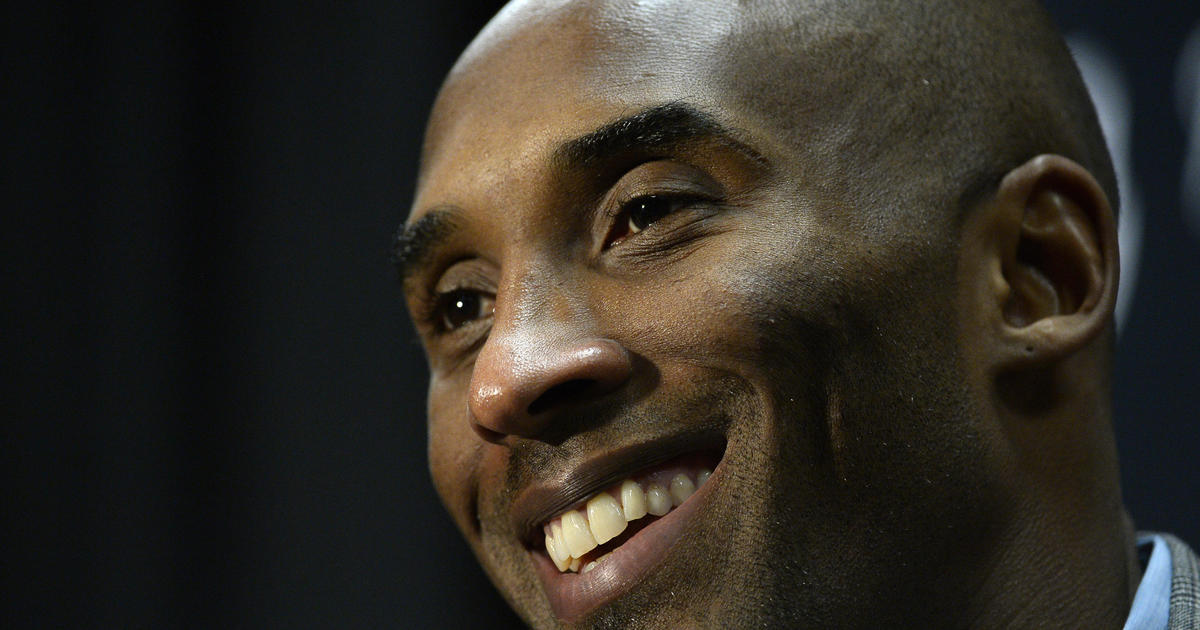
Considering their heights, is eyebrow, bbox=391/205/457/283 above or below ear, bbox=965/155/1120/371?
above

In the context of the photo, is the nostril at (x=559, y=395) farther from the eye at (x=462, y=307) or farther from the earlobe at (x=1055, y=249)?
the earlobe at (x=1055, y=249)

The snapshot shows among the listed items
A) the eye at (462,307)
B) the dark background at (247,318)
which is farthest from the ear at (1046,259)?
the dark background at (247,318)

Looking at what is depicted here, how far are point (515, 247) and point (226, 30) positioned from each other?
140cm

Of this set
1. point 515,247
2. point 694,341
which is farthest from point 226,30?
point 694,341

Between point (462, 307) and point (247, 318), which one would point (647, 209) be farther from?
point (247, 318)

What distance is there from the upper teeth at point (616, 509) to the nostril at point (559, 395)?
11cm

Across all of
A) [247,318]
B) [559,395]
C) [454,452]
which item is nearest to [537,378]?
[559,395]

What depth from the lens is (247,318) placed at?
2.52 metres

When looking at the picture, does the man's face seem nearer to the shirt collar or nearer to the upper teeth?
the upper teeth

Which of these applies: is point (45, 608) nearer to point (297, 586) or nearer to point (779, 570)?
point (297, 586)

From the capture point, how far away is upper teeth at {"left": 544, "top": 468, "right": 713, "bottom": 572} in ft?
4.48

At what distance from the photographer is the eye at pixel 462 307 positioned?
5.42ft

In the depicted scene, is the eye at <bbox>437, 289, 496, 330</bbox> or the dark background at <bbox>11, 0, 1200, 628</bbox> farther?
the dark background at <bbox>11, 0, 1200, 628</bbox>

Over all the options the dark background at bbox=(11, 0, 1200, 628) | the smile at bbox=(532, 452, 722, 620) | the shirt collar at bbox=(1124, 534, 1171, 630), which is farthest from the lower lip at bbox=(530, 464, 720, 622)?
the dark background at bbox=(11, 0, 1200, 628)
